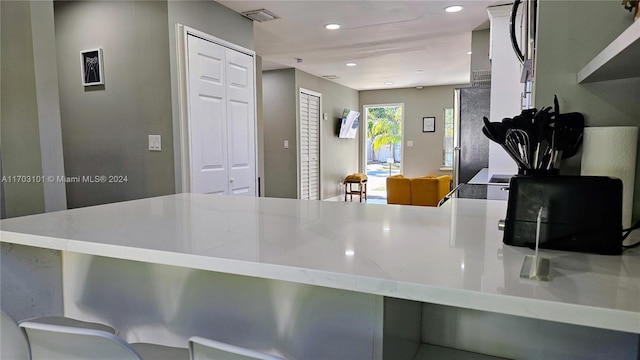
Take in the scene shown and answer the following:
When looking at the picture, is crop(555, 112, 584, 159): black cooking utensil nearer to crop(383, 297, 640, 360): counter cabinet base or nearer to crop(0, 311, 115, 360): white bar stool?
crop(383, 297, 640, 360): counter cabinet base

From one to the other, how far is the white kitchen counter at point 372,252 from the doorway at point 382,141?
7394mm

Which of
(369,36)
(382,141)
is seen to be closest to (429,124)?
(382,141)

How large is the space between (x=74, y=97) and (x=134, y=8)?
963 millimetres

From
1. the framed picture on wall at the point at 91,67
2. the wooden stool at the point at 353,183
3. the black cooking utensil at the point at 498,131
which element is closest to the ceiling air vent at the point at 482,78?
the black cooking utensil at the point at 498,131

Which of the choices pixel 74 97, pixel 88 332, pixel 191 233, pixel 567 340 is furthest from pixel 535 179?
pixel 74 97

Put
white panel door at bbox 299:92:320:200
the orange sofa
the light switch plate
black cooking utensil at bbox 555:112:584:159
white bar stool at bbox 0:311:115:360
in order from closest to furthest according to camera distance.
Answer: white bar stool at bbox 0:311:115:360 → black cooking utensil at bbox 555:112:584:159 → the light switch plate → the orange sofa → white panel door at bbox 299:92:320:200

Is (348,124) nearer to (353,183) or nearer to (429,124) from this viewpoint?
(353,183)

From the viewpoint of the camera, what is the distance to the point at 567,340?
877 mm

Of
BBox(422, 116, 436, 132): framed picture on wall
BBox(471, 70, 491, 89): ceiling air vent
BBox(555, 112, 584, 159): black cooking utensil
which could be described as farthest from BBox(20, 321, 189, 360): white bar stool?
BBox(422, 116, 436, 132): framed picture on wall

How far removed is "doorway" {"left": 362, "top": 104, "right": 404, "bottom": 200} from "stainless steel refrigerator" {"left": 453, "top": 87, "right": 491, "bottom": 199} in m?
4.51

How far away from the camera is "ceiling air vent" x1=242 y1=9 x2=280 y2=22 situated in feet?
11.3

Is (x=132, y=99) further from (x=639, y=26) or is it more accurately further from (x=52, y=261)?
(x=639, y=26)

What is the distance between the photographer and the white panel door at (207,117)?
9.87 feet

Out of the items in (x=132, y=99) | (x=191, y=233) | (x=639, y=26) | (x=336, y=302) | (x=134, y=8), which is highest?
(x=134, y=8)
